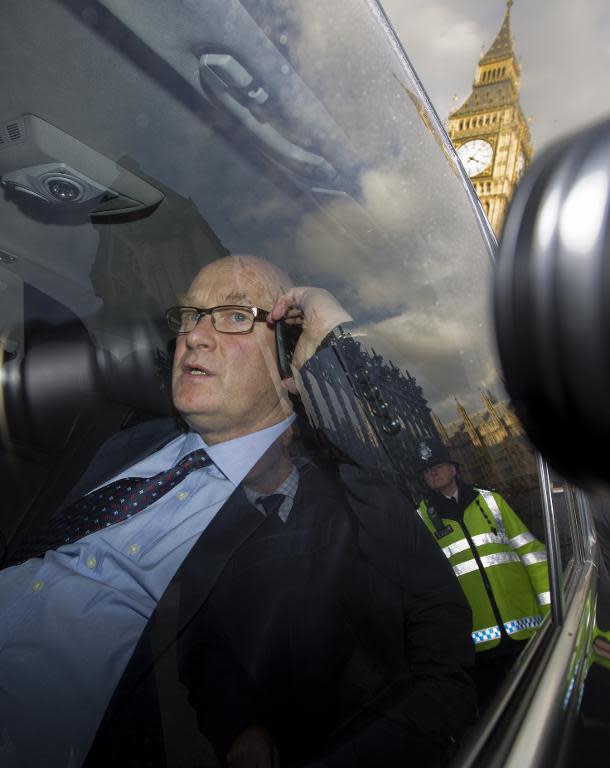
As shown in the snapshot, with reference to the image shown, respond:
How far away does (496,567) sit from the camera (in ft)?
3.33

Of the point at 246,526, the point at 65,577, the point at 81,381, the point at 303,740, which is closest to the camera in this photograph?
the point at 303,740

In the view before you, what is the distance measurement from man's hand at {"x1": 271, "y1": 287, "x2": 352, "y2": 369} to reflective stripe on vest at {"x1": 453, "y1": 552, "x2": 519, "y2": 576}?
0.40 metres

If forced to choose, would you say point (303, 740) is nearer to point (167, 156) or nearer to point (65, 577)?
point (65, 577)

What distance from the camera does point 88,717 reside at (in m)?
0.81

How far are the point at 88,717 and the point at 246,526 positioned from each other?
33 centimetres

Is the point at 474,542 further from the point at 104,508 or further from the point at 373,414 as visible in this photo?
the point at 104,508

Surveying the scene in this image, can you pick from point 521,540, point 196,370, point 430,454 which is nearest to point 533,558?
point 521,540

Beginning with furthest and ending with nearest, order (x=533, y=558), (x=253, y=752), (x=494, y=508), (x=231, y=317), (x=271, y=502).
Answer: (x=533, y=558) < (x=494, y=508) < (x=231, y=317) < (x=271, y=502) < (x=253, y=752)

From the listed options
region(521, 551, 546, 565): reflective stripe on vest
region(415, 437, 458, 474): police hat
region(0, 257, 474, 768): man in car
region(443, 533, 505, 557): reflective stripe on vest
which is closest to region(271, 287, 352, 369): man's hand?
region(0, 257, 474, 768): man in car

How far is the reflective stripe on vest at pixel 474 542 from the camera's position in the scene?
897mm

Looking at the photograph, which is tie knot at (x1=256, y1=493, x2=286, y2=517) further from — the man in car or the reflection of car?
the reflection of car

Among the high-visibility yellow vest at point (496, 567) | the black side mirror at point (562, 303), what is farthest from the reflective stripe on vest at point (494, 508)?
the black side mirror at point (562, 303)

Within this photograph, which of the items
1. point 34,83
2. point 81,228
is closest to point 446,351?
point 81,228

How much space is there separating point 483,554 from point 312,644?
361 millimetres
